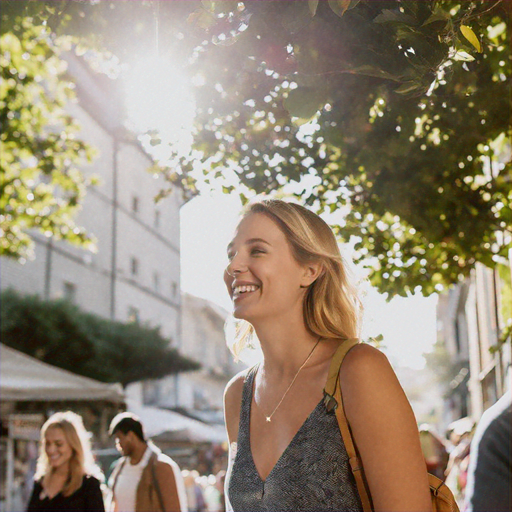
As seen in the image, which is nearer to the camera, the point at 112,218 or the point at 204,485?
the point at 204,485

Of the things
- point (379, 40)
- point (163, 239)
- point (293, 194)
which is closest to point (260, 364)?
point (379, 40)

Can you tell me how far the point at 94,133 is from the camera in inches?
1294

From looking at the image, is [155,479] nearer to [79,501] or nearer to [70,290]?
[79,501]

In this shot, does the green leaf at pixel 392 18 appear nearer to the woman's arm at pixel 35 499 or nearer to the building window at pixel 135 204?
the woman's arm at pixel 35 499

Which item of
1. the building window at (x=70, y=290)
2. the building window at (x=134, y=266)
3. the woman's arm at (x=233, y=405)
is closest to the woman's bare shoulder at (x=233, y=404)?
the woman's arm at (x=233, y=405)

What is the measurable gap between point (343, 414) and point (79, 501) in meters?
3.95

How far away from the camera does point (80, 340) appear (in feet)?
82.0

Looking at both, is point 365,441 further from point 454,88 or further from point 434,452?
point 434,452

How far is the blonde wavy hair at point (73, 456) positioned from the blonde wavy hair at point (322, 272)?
12.4 ft

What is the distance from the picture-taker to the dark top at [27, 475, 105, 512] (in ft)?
18.6

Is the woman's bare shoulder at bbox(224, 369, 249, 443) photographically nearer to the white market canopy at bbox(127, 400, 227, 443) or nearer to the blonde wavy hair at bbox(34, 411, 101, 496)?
the blonde wavy hair at bbox(34, 411, 101, 496)

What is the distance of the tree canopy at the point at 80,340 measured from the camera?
23.3 meters

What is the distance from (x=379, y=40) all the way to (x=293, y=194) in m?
2.86

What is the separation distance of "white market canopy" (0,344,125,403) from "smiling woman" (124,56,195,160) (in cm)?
331
